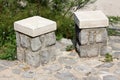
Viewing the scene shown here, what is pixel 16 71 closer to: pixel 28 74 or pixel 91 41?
pixel 28 74

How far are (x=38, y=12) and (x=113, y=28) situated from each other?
4.68 ft

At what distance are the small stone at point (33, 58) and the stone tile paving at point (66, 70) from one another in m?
0.07

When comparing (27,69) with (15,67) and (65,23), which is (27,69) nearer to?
(15,67)

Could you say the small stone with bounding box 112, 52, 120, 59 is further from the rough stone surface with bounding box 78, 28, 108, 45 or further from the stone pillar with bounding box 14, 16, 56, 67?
the stone pillar with bounding box 14, 16, 56, 67

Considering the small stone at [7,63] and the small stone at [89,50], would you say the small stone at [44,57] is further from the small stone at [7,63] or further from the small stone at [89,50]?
the small stone at [89,50]

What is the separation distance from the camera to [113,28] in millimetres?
7059

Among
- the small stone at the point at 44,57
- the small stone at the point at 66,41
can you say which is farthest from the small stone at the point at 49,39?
the small stone at the point at 66,41

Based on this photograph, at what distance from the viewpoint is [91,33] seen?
5859mm

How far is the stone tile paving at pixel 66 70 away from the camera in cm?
549

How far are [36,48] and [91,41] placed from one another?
91 cm

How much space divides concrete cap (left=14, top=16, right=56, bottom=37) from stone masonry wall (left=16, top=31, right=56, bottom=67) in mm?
89

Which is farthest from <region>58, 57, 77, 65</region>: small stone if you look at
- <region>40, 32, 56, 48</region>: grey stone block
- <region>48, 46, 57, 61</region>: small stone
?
<region>40, 32, 56, 48</region>: grey stone block

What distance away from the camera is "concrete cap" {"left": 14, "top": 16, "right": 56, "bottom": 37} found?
5.45 metres

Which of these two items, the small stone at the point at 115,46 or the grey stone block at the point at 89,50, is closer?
the grey stone block at the point at 89,50
